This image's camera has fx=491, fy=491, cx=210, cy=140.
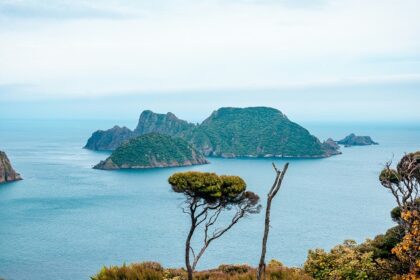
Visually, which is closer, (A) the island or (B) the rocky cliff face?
(B) the rocky cliff face

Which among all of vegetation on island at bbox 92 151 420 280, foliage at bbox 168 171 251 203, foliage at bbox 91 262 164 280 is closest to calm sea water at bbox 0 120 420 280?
foliage at bbox 168 171 251 203

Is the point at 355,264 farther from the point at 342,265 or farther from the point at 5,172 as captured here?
the point at 5,172

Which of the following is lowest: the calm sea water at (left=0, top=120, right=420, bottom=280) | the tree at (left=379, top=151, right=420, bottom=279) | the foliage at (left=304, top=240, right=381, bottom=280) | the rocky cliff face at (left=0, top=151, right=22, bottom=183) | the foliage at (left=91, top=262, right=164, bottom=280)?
the calm sea water at (left=0, top=120, right=420, bottom=280)

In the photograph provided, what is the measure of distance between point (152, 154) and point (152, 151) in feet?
4.27

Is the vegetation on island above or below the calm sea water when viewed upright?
above

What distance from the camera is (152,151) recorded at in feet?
582

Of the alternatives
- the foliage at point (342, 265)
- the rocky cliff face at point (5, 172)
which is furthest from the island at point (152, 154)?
the foliage at point (342, 265)

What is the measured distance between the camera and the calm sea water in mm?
65438

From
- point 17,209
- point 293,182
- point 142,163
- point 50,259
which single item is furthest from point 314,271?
point 142,163

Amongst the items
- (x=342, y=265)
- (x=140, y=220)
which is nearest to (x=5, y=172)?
(x=140, y=220)

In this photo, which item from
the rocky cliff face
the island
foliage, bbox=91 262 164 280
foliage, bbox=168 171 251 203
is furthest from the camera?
the island

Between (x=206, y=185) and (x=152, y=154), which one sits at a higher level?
(x=206, y=185)

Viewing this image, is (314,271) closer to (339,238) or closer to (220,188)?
(220,188)

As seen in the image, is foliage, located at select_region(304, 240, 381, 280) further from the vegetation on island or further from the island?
the island
